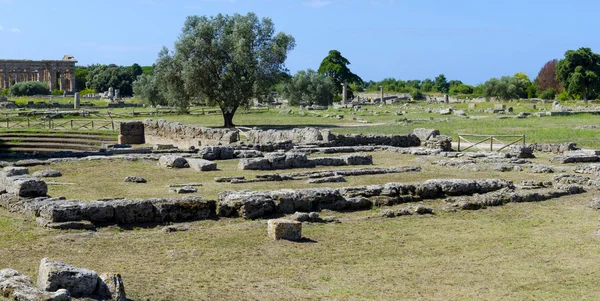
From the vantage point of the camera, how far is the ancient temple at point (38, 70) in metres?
118

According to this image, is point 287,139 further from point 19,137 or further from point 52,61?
point 52,61

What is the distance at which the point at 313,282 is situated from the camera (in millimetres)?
11445

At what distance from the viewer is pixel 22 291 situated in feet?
29.0

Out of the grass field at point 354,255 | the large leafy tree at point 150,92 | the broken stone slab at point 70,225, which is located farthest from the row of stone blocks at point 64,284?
the large leafy tree at point 150,92

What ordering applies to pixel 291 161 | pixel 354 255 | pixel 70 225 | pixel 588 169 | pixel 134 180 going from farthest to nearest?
pixel 291 161 < pixel 588 169 < pixel 134 180 < pixel 70 225 < pixel 354 255

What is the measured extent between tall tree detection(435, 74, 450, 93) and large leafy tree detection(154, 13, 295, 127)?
98.4m

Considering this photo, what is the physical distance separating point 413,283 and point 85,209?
22.9ft

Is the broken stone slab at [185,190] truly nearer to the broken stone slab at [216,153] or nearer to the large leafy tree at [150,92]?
the broken stone slab at [216,153]

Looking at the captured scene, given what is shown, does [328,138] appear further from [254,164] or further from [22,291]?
[22,291]

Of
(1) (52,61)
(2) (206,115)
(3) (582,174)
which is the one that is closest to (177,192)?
(3) (582,174)

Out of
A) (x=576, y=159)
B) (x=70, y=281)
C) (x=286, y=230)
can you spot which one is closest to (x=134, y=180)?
(x=286, y=230)

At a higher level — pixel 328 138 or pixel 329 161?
pixel 328 138

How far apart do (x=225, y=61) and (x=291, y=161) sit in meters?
24.7

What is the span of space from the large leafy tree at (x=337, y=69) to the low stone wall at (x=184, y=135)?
70.8 m
